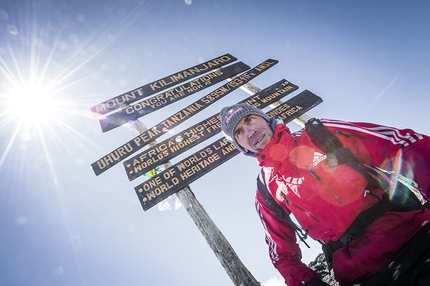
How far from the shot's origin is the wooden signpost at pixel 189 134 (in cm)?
345

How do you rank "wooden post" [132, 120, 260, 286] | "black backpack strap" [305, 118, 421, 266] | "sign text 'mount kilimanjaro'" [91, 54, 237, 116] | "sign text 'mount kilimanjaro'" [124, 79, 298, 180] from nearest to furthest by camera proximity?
"black backpack strap" [305, 118, 421, 266] < "wooden post" [132, 120, 260, 286] < "sign text 'mount kilimanjaro'" [124, 79, 298, 180] < "sign text 'mount kilimanjaro'" [91, 54, 237, 116]

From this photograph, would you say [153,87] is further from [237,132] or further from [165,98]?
[237,132]

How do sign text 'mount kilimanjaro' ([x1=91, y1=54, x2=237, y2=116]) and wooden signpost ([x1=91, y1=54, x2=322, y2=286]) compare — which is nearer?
wooden signpost ([x1=91, y1=54, x2=322, y2=286])

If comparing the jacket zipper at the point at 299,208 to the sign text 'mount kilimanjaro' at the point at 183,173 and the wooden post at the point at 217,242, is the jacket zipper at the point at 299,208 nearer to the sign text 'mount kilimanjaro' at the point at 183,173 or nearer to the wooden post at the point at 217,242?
the wooden post at the point at 217,242

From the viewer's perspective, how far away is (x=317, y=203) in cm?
198

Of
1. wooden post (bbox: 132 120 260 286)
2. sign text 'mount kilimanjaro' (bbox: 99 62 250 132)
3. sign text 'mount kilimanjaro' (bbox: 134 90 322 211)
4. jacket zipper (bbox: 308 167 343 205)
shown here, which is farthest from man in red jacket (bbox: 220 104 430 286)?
sign text 'mount kilimanjaro' (bbox: 99 62 250 132)

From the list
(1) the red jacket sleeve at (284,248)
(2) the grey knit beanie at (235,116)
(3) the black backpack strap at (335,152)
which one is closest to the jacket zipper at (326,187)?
(3) the black backpack strap at (335,152)

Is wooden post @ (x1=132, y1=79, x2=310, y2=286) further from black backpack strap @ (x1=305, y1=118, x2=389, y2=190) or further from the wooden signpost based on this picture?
black backpack strap @ (x1=305, y1=118, x2=389, y2=190)

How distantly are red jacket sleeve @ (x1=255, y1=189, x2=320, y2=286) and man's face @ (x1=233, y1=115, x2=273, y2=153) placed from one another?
675mm

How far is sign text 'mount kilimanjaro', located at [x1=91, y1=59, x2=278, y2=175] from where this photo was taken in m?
4.27

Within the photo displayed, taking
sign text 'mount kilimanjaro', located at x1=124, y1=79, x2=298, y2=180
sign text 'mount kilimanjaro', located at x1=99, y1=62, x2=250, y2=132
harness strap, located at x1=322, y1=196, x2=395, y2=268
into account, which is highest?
sign text 'mount kilimanjaro', located at x1=99, y1=62, x2=250, y2=132

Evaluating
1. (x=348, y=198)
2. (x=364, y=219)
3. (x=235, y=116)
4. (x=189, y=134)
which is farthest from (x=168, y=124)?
(x=364, y=219)

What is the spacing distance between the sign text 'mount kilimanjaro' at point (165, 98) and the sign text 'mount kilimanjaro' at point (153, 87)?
0.17 metres

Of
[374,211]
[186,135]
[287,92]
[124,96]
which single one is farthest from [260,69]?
[374,211]
